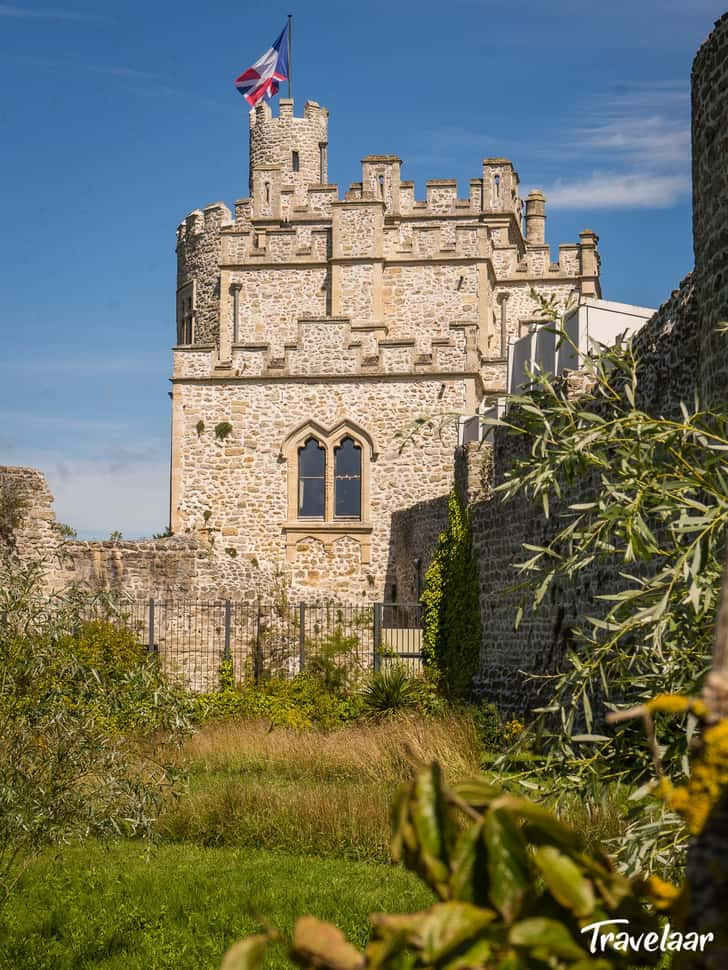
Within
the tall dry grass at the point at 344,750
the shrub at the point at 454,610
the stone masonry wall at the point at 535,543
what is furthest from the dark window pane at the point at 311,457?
the tall dry grass at the point at 344,750

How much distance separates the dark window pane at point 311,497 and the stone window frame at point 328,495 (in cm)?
13

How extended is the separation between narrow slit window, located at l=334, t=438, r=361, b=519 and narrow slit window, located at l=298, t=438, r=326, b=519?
32 centimetres

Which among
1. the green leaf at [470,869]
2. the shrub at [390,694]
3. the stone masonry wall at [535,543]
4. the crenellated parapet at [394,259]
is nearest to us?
the green leaf at [470,869]

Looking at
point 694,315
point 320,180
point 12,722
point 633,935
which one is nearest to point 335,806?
point 12,722

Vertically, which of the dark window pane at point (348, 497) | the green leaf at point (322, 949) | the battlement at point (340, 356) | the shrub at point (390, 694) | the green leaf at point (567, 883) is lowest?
the shrub at point (390, 694)

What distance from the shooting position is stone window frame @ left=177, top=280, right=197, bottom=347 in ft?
140

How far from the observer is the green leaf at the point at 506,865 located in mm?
1972

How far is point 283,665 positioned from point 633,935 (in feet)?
66.9

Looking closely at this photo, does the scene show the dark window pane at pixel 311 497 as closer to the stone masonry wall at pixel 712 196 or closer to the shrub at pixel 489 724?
the shrub at pixel 489 724

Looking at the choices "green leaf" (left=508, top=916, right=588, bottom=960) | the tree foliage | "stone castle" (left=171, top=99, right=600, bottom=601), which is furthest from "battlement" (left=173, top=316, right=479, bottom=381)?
"green leaf" (left=508, top=916, right=588, bottom=960)

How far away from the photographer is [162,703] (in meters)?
8.11

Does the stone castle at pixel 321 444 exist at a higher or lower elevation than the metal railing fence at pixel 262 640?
higher

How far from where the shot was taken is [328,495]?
27.1 m

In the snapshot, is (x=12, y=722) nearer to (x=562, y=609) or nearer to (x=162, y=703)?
(x=162, y=703)
